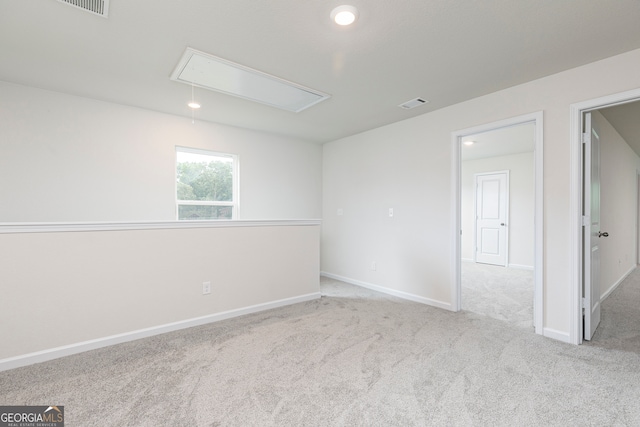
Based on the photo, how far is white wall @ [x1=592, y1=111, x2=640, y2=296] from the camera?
3.68 m

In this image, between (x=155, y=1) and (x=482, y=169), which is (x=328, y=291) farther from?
(x=482, y=169)

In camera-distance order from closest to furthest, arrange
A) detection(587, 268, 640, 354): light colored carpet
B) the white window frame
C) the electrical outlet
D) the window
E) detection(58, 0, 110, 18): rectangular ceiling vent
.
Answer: detection(58, 0, 110, 18): rectangular ceiling vent → detection(587, 268, 640, 354): light colored carpet → the electrical outlet → the white window frame → the window

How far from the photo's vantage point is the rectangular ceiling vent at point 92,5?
5.78 feet

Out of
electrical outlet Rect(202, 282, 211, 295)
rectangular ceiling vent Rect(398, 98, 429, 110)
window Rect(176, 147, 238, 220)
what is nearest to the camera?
electrical outlet Rect(202, 282, 211, 295)

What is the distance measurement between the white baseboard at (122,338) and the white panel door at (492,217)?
5210mm

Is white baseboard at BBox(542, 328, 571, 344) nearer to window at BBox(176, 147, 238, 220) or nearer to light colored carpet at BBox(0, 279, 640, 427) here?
light colored carpet at BBox(0, 279, 640, 427)

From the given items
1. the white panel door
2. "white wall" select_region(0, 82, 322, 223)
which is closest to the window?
"white wall" select_region(0, 82, 322, 223)

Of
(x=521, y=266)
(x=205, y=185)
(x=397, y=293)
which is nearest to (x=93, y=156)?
(x=205, y=185)

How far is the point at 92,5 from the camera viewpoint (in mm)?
1795

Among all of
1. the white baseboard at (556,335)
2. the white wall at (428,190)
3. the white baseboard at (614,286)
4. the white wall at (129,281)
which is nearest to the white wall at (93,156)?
the white wall at (129,281)

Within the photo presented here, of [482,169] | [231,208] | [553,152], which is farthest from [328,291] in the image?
[482,169]
